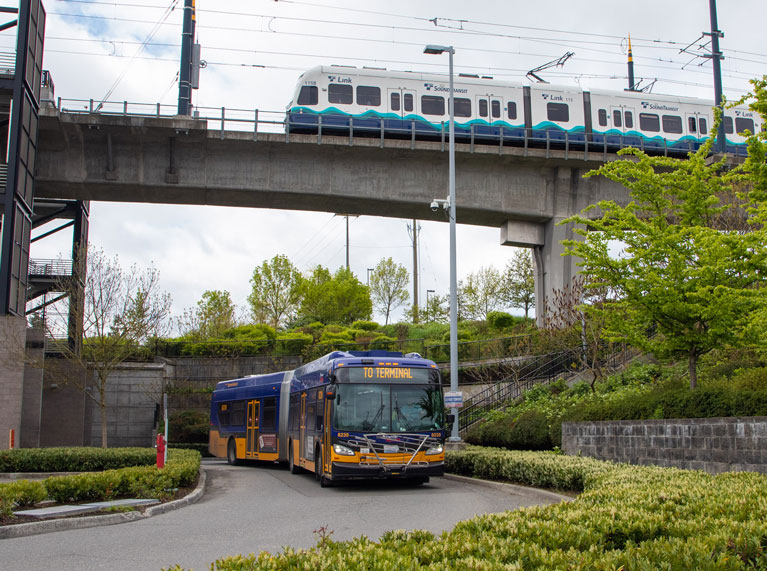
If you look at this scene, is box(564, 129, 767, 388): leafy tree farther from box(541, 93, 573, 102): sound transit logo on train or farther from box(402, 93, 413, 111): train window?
box(541, 93, 573, 102): sound transit logo on train

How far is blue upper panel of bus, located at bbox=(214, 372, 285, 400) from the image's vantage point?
23219mm

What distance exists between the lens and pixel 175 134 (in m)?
30.7

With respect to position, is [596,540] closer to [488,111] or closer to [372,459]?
[372,459]

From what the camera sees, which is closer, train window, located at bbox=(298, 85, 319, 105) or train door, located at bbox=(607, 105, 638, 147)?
train window, located at bbox=(298, 85, 319, 105)

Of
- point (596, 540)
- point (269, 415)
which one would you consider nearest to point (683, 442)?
point (596, 540)

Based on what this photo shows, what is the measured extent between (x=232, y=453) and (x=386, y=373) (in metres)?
12.6

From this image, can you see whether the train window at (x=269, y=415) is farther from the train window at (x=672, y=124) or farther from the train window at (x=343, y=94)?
the train window at (x=672, y=124)

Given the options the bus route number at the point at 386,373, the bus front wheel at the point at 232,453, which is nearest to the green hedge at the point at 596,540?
the bus route number at the point at 386,373

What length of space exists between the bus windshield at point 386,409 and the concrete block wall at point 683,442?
12.1 ft

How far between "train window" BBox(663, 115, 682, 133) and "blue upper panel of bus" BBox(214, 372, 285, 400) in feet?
81.3

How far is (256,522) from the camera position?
37.1ft

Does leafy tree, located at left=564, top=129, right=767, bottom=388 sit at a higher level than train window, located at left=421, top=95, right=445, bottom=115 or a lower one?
lower

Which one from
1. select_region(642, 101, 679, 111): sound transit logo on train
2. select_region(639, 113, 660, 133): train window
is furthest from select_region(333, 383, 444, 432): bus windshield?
select_region(642, 101, 679, 111): sound transit logo on train

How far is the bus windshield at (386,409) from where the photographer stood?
16062 millimetres
